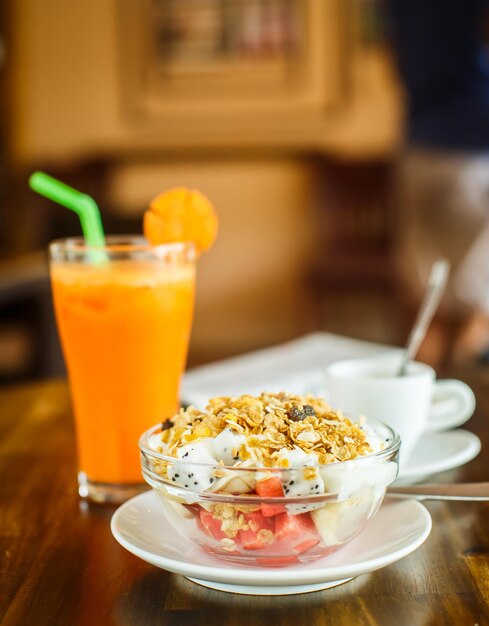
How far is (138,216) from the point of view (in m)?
2.98

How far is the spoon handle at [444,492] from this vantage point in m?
0.67

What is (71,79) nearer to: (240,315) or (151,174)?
(151,174)

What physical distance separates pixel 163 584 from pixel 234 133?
3537 millimetres

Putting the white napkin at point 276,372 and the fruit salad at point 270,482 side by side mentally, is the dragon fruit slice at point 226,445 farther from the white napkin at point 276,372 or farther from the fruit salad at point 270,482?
the white napkin at point 276,372

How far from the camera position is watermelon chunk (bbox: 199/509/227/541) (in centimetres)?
55

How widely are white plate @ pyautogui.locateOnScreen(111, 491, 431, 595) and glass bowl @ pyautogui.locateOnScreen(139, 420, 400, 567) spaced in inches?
0.5

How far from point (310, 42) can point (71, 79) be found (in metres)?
1.12

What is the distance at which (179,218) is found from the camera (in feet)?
2.67

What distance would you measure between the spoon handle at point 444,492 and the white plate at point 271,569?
0.05ft

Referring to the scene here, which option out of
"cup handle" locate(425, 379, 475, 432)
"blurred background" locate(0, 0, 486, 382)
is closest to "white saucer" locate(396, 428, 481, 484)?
"cup handle" locate(425, 379, 475, 432)

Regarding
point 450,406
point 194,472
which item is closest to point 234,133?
point 450,406

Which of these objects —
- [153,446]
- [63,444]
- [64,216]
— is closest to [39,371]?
[64,216]

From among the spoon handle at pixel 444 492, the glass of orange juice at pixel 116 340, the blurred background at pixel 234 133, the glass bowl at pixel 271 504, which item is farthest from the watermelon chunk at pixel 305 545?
the blurred background at pixel 234 133

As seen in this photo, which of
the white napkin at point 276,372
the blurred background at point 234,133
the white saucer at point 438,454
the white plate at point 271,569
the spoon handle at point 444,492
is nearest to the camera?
the white plate at point 271,569
